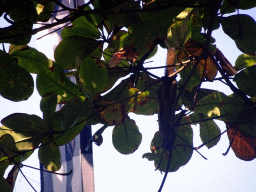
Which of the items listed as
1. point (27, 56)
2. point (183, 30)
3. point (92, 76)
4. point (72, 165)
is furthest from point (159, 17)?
point (72, 165)

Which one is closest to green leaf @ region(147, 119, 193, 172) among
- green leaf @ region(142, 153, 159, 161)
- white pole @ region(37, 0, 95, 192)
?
green leaf @ region(142, 153, 159, 161)

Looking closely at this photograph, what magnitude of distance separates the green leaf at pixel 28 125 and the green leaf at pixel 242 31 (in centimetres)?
37

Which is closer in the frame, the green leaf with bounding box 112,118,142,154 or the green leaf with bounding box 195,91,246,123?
the green leaf with bounding box 195,91,246,123

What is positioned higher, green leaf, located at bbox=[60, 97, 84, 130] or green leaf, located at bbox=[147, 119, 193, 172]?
green leaf, located at bbox=[60, 97, 84, 130]

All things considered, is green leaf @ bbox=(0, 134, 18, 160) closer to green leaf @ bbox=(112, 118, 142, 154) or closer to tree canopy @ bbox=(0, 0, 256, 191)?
tree canopy @ bbox=(0, 0, 256, 191)

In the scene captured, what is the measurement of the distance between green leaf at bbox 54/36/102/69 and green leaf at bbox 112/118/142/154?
188 mm

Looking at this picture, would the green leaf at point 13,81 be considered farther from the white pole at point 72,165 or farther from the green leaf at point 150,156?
the white pole at point 72,165

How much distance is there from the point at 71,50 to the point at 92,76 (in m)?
0.12

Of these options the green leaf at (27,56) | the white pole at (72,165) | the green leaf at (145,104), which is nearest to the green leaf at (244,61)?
the green leaf at (145,104)

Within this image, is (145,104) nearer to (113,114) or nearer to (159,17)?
(113,114)

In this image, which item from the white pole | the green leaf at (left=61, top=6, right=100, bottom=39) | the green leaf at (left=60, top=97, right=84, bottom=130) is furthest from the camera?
the white pole

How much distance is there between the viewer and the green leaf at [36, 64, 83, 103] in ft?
1.40

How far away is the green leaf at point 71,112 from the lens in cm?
38

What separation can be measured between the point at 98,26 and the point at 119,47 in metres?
0.06
